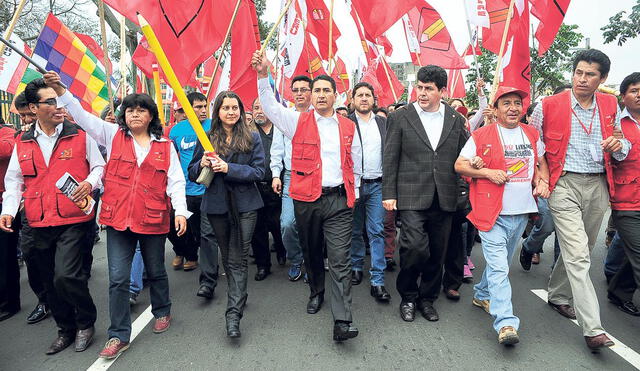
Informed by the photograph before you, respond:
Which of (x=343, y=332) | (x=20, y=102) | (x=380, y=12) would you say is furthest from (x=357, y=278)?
(x=20, y=102)

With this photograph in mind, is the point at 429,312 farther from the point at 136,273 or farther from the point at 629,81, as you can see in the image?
the point at 136,273

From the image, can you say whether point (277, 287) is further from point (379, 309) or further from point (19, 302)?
point (19, 302)

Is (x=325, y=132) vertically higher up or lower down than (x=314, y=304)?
higher up

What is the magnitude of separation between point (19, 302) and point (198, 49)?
9.67 ft

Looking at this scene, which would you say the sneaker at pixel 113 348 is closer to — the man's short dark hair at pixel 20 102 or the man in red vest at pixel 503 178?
the man's short dark hair at pixel 20 102

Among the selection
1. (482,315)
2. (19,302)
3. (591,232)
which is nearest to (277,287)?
(482,315)

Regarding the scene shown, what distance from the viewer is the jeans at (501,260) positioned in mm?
3074

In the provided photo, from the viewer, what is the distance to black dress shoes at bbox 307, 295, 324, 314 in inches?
147

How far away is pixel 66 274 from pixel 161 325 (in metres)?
0.85

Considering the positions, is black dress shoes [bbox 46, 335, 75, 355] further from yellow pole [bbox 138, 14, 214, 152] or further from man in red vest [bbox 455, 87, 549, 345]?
man in red vest [bbox 455, 87, 549, 345]

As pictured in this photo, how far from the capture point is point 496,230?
10.7 ft

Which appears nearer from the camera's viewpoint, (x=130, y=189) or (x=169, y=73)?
(x=169, y=73)

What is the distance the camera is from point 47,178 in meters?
3.08

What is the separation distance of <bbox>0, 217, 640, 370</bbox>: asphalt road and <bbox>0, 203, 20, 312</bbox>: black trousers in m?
0.14
